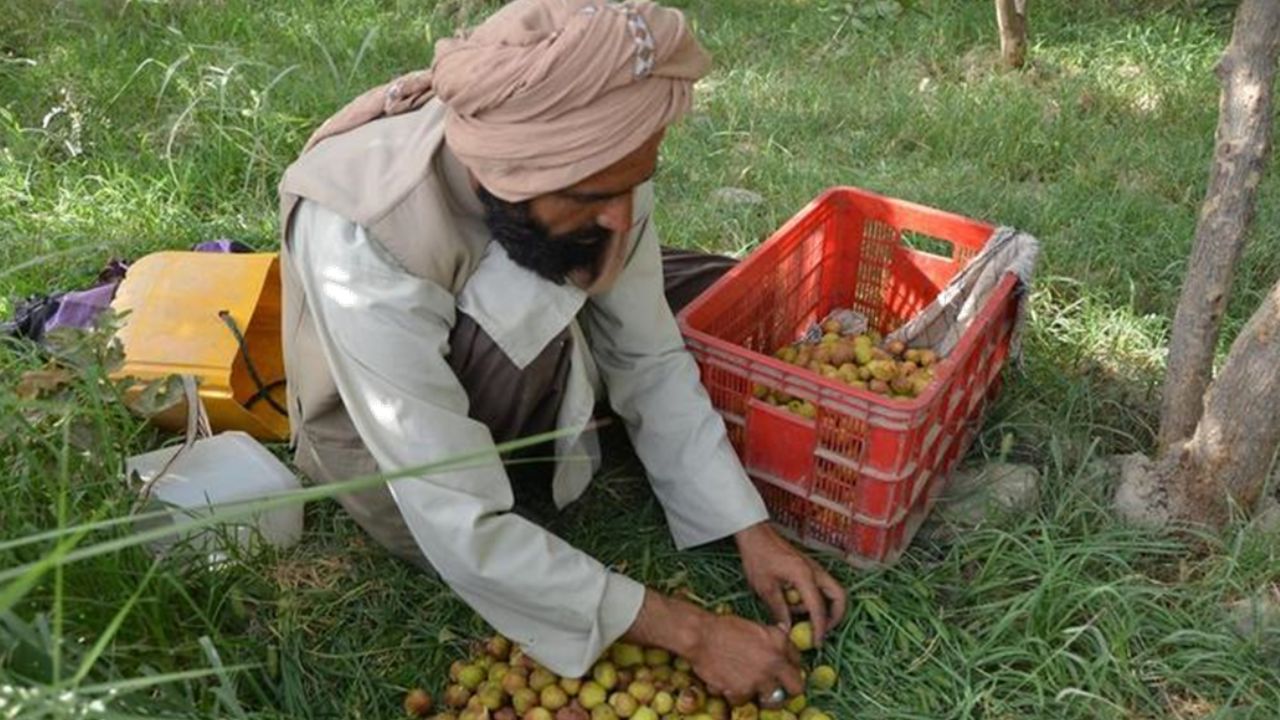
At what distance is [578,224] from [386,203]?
0.34 metres

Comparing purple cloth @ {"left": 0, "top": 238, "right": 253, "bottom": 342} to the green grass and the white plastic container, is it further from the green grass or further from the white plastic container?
the white plastic container

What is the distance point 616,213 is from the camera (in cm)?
222

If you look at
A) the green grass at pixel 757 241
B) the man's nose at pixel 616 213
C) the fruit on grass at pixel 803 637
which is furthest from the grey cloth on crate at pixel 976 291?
the man's nose at pixel 616 213

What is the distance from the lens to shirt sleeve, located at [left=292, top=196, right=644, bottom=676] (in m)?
2.22

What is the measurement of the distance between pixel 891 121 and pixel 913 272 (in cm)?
141

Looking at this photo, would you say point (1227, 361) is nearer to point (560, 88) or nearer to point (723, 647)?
point (723, 647)

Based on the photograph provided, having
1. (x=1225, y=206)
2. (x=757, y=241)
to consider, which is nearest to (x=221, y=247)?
(x=757, y=241)

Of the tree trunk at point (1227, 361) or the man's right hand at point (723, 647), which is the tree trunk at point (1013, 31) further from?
the man's right hand at point (723, 647)

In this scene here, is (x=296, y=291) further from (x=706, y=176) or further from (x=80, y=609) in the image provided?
(x=706, y=176)

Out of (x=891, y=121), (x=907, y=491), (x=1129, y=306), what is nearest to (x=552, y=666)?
(x=907, y=491)

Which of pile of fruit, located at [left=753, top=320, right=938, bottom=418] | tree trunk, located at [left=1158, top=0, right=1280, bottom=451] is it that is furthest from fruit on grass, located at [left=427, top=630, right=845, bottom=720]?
tree trunk, located at [left=1158, top=0, right=1280, bottom=451]

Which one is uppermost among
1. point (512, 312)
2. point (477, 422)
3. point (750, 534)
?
point (512, 312)

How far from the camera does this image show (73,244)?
3.77m

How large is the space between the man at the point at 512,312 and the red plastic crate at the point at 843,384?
0.13 meters
